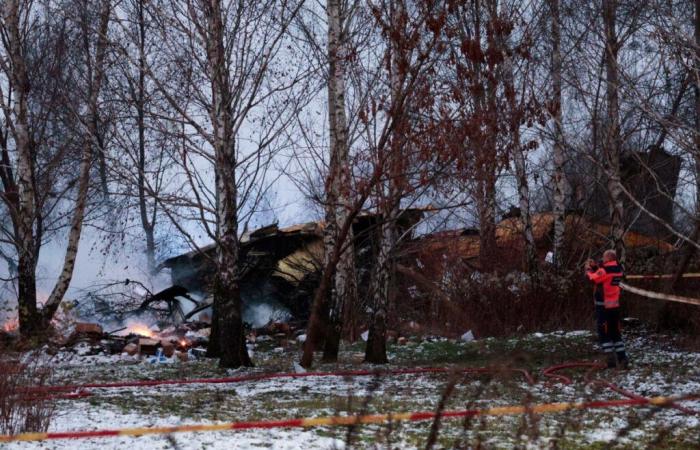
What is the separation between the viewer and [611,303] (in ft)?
38.9

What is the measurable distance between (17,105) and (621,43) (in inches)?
460

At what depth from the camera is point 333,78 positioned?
1500 cm

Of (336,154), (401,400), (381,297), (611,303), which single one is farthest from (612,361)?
(336,154)

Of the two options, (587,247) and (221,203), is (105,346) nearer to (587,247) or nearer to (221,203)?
(221,203)

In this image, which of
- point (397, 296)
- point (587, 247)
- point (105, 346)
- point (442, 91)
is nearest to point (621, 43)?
point (442, 91)

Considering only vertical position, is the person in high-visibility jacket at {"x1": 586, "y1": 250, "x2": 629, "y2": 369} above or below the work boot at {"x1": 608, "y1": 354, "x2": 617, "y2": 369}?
above

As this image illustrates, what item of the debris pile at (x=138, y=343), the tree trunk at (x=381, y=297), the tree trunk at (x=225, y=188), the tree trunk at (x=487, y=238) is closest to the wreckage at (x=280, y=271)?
the tree trunk at (x=487, y=238)

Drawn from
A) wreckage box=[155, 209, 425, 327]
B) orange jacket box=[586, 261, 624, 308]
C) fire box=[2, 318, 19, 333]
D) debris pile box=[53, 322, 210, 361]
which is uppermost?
wreckage box=[155, 209, 425, 327]

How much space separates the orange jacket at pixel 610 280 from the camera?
11750mm

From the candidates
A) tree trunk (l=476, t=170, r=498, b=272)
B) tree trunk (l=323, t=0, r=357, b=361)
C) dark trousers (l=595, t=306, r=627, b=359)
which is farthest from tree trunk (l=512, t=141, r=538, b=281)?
dark trousers (l=595, t=306, r=627, b=359)

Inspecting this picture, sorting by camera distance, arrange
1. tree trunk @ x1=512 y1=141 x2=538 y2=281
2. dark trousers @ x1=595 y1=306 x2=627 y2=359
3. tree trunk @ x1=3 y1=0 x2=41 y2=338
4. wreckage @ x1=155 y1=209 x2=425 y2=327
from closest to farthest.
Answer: dark trousers @ x1=595 y1=306 x2=627 y2=359, tree trunk @ x1=3 y1=0 x2=41 y2=338, tree trunk @ x1=512 y1=141 x2=538 y2=281, wreckage @ x1=155 y1=209 x2=425 y2=327

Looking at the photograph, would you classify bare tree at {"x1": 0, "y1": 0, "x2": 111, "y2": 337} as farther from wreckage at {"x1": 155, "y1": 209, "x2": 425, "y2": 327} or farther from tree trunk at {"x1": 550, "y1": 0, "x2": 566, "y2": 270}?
tree trunk at {"x1": 550, "y1": 0, "x2": 566, "y2": 270}

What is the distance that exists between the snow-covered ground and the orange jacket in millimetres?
982

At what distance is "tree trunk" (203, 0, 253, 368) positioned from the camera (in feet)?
43.9
